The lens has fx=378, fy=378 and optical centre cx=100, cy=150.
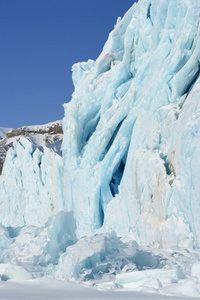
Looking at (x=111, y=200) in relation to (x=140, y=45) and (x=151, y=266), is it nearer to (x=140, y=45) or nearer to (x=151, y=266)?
(x=140, y=45)

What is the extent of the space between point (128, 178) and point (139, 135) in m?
1.22

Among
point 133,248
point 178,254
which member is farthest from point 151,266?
point 178,254

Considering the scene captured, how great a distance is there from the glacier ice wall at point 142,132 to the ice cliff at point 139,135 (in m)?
0.03

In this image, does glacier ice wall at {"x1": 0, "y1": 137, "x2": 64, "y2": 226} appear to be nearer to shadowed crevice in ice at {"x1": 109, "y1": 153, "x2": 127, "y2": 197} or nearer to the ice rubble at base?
shadowed crevice in ice at {"x1": 109, "y1": 153, "x2": 127, "y2": 197}

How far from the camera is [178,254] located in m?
6.15

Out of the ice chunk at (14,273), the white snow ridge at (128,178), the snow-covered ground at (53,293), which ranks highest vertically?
the white snow ridge at (128,178)

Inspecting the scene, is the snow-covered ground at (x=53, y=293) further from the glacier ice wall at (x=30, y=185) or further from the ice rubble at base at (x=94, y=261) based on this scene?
the glacier ice wall at (x=30, y=185)

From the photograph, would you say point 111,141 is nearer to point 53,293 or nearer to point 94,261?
point 94,261

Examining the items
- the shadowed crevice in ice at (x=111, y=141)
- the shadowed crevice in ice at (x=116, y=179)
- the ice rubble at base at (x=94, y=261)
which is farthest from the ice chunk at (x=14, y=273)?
the shadowed crevice in ice at (x=116, y=179)

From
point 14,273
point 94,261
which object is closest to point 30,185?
point 94,261

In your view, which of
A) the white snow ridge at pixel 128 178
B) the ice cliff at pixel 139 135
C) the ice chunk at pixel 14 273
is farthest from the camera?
the ice cliff at pixel 139 135

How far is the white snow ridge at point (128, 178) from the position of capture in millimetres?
4750

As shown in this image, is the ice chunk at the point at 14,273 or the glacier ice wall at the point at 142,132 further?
the glacier ice wall at the point at 142,132

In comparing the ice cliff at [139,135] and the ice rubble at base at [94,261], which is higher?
the ice cliff at [139,135]
